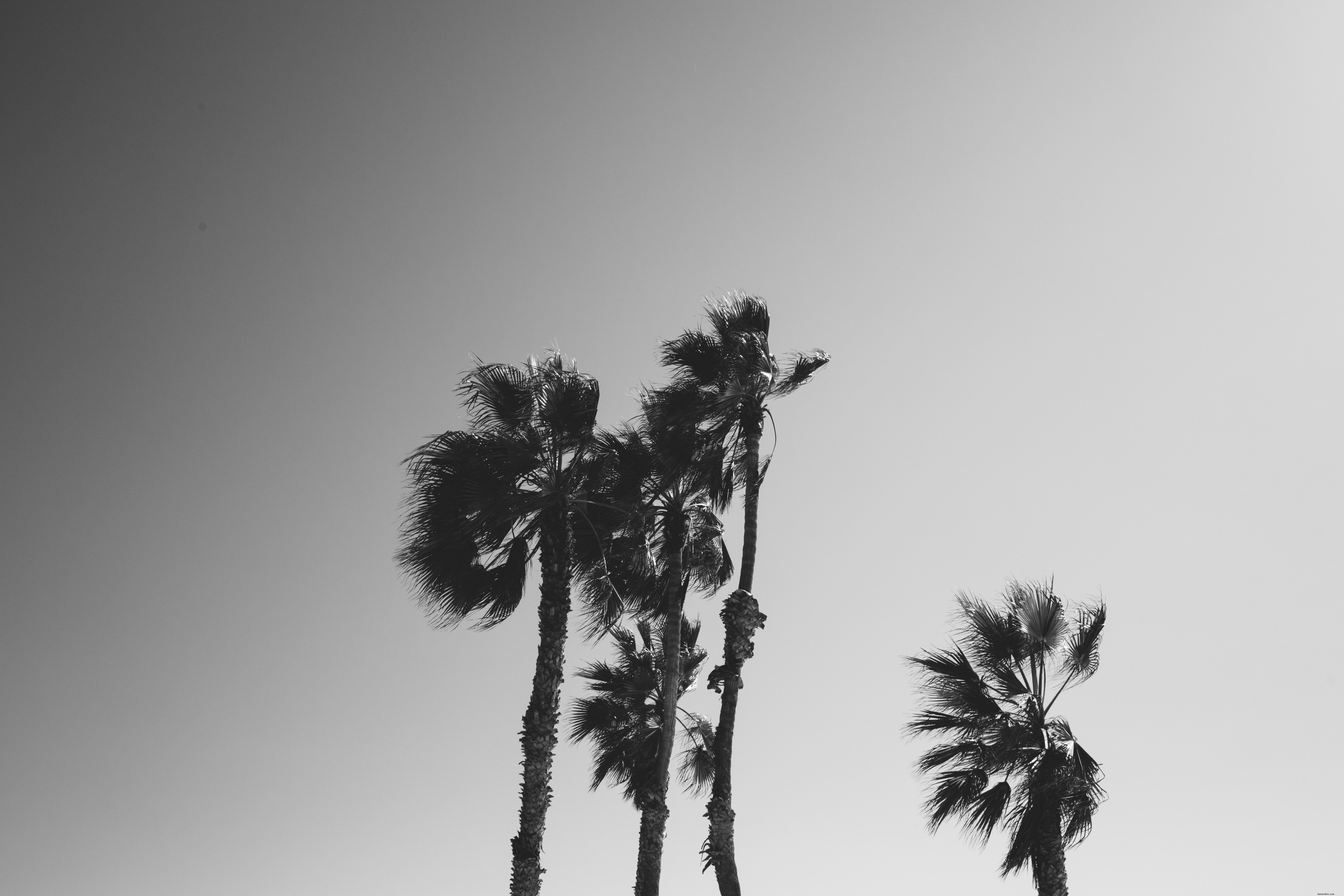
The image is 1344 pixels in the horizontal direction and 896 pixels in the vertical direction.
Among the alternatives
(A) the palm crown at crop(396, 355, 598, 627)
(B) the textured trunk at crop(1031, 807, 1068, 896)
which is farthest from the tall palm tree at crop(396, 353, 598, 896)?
(B) the textured trunk at crop(1031, 807, 1068, 896)

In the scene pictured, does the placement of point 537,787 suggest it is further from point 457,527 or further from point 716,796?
point 457,527

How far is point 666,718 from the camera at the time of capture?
52.0 ft

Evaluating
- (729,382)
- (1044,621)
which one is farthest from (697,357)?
(1044,621)

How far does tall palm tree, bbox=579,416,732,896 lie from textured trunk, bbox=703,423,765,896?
975 mm

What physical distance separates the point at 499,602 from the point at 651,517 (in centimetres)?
287

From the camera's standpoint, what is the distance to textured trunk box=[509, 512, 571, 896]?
45.5 ft

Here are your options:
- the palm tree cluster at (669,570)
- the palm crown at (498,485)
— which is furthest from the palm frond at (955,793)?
the palm crown at (498,485)

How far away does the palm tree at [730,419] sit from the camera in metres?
14.9

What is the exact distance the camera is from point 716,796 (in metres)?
14.9

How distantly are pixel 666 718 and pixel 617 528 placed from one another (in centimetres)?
308

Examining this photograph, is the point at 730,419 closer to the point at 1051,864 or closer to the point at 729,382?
the point at 729,382

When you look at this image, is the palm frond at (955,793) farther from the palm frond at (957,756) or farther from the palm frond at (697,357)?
the palm frond at (697,357)

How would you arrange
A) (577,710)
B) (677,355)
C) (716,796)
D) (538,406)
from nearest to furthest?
1. (716,796)
2. (538,406)
3. (677,355)
4. (577,710)

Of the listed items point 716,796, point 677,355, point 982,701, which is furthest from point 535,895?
point 677,355
